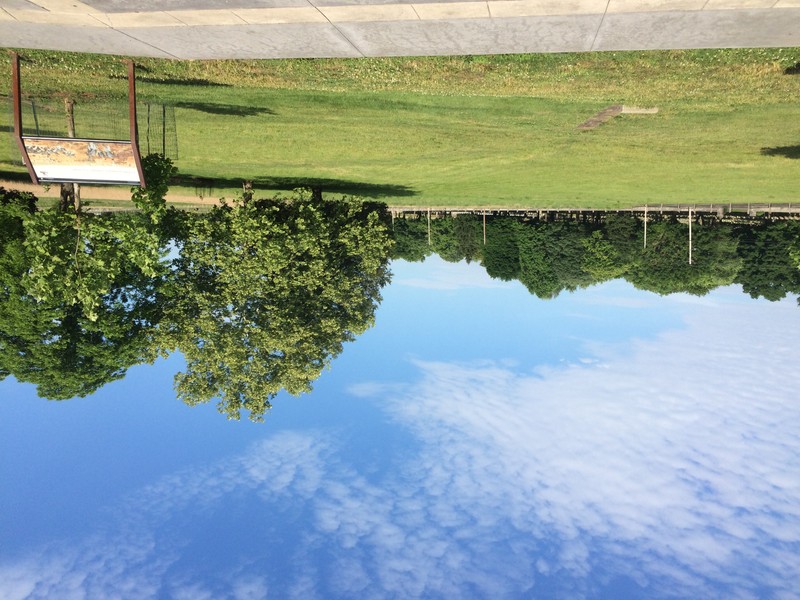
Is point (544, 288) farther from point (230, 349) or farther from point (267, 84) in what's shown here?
point (267, 84)

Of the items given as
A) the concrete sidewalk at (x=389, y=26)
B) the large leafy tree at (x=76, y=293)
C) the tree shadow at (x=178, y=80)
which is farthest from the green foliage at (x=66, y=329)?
the concrete sidewalk at (x=389, y=26)

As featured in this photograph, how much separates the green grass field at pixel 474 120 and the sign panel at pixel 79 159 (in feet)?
22.8

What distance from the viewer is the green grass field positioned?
93.4ft

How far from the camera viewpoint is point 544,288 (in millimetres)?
75938

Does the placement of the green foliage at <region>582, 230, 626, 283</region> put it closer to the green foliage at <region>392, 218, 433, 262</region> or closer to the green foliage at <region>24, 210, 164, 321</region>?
the green foliage at <region>392, 218, 433, 262</region>

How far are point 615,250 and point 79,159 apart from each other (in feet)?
191

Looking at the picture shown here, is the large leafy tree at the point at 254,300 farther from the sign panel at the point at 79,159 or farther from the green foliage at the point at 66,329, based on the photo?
the sign panel at the point at 79,159

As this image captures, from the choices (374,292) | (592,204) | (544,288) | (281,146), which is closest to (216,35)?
(281,146)

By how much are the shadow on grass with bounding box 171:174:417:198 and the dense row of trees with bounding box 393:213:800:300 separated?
16.4 m

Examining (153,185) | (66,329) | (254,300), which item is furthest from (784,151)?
(66,329)

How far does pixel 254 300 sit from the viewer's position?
4269 centimetres

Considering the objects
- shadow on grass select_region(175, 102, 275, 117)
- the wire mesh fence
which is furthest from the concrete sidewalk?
shadow on grass select_region(175, 102, 275, 117)

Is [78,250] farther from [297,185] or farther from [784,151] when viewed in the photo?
[784,151]

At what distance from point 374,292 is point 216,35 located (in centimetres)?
3272
